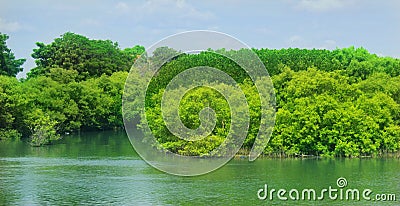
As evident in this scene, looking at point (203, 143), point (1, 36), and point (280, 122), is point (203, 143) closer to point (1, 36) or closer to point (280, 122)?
point (280, 122)

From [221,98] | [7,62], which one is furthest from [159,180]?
[7,62]

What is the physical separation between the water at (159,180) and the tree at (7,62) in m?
22.7

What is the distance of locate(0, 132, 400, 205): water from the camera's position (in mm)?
23141

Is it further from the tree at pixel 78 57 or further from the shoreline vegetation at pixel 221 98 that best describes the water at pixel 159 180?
the tree at pixel 78 57

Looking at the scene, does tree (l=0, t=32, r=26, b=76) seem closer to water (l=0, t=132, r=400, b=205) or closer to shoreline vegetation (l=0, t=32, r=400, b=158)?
shoreline vegetation (l=0, t=32, r=400, b=158)

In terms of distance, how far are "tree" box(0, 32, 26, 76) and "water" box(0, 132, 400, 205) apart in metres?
22.7

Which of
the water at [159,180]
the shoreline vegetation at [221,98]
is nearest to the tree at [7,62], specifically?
the shoreline vegetation at [221,98]

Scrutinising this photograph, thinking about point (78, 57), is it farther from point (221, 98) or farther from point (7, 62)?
point (221, 98)

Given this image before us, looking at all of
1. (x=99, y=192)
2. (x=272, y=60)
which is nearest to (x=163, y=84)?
(x=272, y=60)

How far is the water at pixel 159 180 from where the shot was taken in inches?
911

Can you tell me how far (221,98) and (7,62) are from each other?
101 ft

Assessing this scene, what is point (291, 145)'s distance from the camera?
3381 centimetres

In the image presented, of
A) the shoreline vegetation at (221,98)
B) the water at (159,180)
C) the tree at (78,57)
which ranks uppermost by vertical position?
the tree at (78,57)

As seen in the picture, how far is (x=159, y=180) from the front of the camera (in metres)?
27.2
